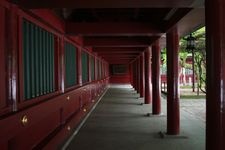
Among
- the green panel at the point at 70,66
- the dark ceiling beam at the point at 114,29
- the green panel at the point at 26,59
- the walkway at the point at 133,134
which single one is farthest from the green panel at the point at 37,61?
the green panel at the point at 70,66

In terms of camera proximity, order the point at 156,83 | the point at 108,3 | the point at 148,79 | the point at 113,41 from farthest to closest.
Answer: the point at 148,79, the point at 113,41, the point at 156,83, the point at 108,3

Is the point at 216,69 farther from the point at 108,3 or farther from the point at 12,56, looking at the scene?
the point at 12,56

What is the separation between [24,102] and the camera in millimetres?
5688

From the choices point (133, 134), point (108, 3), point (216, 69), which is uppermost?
point (108, 3)

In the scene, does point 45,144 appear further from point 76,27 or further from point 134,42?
point 134,42

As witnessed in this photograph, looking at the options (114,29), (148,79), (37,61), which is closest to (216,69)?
(37,61)

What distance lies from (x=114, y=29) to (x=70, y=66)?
1.90 m

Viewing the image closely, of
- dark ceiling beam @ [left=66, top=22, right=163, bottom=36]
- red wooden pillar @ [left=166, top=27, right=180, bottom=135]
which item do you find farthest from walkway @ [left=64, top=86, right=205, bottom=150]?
dark ceiling beam @ [left=66, top=22, right=163, bottom=36]

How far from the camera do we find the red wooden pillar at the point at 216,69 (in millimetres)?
4527

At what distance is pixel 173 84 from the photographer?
9.22m

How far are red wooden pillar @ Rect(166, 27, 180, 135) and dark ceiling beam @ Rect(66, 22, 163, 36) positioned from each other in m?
0.56

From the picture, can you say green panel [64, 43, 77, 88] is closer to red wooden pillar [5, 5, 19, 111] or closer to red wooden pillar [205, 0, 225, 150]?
red wooden pillar [5, 5, 19, 111]

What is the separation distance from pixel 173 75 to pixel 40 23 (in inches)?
154

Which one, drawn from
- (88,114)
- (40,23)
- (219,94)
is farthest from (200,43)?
(219,94)
